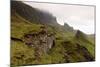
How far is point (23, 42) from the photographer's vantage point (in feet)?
7.70

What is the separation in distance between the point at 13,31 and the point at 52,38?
0.50m

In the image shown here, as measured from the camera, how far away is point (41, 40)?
2420 mm

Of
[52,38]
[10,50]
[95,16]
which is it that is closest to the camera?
[10,50]

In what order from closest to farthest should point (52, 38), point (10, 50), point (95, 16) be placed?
1. point (10, 50)
2. point (52, 38)
3. point (95, 16)

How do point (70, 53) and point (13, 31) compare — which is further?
point (70, 53)

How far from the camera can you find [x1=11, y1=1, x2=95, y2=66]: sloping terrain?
2.32 meters

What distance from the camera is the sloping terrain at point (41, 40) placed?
2322 millimetres

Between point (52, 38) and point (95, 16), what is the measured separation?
0.69 m

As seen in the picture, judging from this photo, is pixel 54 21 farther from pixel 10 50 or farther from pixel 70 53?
pixel 10 50

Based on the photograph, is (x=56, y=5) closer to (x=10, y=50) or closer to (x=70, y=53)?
(x=70, y=53)

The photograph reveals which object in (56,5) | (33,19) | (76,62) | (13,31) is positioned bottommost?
(76,62)
